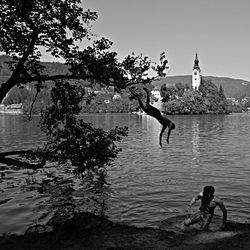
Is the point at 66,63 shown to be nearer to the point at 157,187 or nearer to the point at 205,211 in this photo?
the point at 205,211

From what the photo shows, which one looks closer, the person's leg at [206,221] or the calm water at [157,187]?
the person's leg at [206,221]

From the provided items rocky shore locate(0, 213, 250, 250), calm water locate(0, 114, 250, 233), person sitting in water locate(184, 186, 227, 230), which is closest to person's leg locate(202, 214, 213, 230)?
person sitting in water locate(184, 186, 227, 230)

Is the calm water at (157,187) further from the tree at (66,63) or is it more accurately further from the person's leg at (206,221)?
the tree at (66,63)

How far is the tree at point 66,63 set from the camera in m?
11.1

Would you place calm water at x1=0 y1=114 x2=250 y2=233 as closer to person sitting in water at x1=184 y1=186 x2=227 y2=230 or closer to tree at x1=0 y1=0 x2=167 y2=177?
person sitting in water at x1=184 y1=186 x2=227 y2=230

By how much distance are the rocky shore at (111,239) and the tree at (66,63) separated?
8.25 ft

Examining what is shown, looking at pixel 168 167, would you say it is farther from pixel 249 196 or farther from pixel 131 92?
pixel 131 92

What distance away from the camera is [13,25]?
11.0 metres

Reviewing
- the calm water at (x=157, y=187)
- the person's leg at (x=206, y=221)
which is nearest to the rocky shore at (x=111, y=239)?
the person's leg at (x=206, y=221)

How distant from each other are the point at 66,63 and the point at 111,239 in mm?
6176

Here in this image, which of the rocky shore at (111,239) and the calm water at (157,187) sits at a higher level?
the rocky shore at (111,239)

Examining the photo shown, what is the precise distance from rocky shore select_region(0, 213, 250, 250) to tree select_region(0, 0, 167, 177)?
8.25ft

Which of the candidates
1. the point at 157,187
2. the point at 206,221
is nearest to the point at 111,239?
the point at 206,221

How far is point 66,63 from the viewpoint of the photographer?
12.3m
